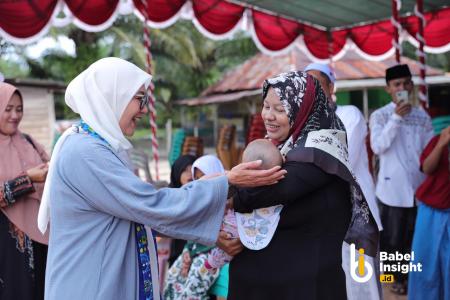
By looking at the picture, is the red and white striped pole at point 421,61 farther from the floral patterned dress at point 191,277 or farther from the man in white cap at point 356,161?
the floral patterned dress at point 191,277

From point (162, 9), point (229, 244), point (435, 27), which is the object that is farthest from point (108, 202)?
point (435, 27)

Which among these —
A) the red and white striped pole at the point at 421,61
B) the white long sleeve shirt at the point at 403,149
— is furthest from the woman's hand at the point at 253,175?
the red and white striped pole at the point at 421,61

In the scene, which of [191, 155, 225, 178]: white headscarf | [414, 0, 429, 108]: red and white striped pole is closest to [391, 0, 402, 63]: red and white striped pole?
[414, 0, 429, 108]: red and white striped pole

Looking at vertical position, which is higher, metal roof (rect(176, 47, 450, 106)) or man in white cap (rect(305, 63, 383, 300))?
metal roof (rect(176, 47, 450, 106))

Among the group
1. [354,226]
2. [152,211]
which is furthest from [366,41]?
[152,211]

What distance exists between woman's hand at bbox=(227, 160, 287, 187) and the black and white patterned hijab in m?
0.12

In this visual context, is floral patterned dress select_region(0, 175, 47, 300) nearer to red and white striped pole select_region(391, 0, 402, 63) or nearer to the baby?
the baby

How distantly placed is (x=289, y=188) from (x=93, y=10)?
191 inches

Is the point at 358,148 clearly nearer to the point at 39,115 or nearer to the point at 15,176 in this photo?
the point at 15,176

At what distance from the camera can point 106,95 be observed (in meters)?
1.86

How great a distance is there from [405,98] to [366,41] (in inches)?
156

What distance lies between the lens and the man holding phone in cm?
423

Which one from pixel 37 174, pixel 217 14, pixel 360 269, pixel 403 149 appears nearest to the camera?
pixel 37 174

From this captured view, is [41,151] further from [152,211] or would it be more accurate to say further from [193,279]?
[152,211]
